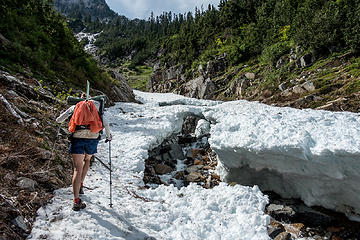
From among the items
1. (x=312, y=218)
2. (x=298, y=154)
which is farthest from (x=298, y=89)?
(x=312, y=218)

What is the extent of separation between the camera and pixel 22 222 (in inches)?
125

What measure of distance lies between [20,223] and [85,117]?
1.91 metres

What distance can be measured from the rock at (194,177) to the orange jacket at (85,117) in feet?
20.4

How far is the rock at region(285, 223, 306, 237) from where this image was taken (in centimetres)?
600

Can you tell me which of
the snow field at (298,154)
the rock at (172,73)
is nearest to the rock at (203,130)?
the snow field at (298,154)

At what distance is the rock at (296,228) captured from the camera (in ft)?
19.7

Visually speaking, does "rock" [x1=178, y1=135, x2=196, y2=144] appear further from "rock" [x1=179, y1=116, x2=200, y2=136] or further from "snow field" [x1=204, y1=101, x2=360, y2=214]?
"snow field" [x1=204, y1=101, x2=360, y2=214]

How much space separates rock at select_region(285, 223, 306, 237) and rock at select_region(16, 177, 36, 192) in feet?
22.3

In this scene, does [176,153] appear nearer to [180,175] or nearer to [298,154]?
[180,175]

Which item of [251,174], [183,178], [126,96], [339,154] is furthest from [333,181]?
[126,96]

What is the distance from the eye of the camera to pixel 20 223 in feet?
10.3

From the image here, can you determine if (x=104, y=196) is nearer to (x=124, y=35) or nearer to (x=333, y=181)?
(x=333, y=181)

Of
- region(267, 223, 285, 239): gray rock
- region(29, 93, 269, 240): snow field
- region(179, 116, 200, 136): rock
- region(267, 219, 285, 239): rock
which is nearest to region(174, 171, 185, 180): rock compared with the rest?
region(29, 93, 269, 240): snow field

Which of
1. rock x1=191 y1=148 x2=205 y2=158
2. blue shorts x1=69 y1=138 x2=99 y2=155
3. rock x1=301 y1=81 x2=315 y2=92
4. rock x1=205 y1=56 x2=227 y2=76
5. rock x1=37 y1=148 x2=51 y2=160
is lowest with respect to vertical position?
rock x1=191 y1=148 x2=205 y2=158
